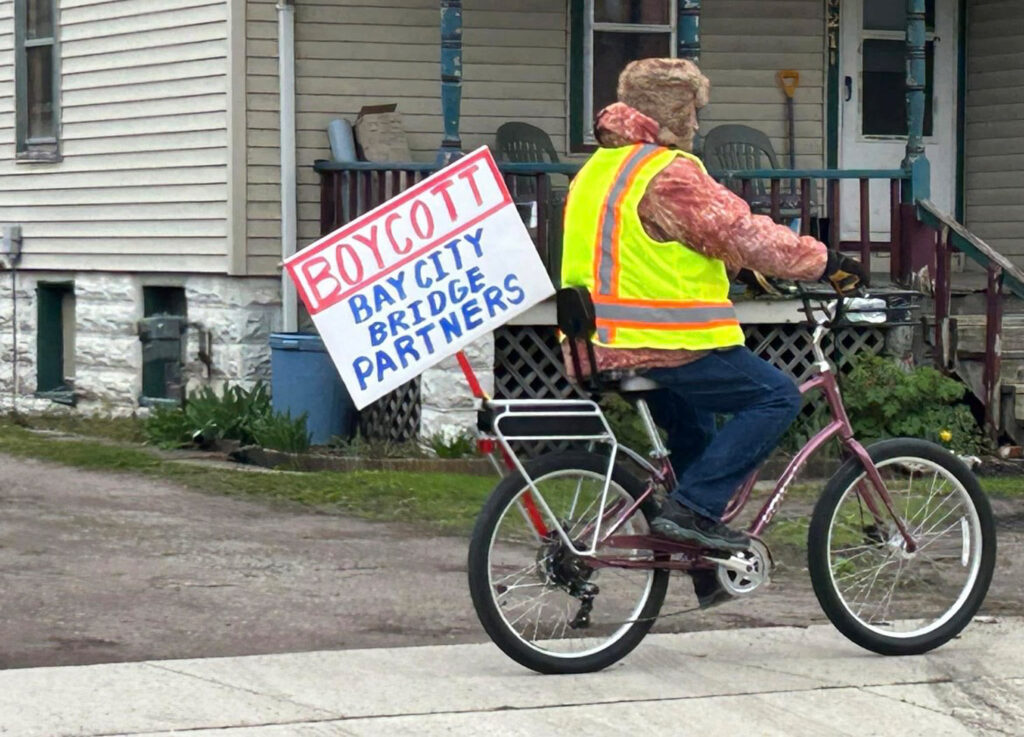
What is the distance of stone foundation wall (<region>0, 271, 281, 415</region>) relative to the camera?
13.0 meters

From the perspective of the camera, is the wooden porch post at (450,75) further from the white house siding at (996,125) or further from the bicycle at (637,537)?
the bicycle at (637,537)

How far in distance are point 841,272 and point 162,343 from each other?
8441mm

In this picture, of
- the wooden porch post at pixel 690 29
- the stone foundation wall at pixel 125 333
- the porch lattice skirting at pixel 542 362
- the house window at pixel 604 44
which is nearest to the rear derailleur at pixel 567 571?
the porch lattice skirting at pixel 542 362

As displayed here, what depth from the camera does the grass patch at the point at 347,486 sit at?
31.5 ft

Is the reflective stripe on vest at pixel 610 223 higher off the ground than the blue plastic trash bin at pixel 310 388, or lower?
higher

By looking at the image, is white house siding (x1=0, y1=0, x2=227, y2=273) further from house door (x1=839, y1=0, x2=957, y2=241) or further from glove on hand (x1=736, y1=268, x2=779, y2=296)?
glove on hand (x1=736, y1=268, x2=779, y2=296)

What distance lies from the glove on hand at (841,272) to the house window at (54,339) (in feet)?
33.1

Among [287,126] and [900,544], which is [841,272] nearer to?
[900,544]

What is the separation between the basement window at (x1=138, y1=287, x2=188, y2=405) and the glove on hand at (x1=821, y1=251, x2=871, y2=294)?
831cm

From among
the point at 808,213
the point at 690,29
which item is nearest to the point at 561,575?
the point at 808,213

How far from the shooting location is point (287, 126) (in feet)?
41.4

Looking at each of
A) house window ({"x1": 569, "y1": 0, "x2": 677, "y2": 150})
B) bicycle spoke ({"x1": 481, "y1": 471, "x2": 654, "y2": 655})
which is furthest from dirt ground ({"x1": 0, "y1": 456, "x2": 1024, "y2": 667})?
house window ({"x1": 569, "y1": 0, "x2": 677, "y2": 150})

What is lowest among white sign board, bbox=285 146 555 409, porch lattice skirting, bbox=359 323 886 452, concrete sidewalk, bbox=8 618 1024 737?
A: concrete sidewalk, bbox=8 618 1024 737

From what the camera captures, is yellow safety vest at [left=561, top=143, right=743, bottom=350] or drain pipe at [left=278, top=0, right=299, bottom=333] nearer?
yellow safety vest at [left=561, top=143, right=743, bottom=350]
